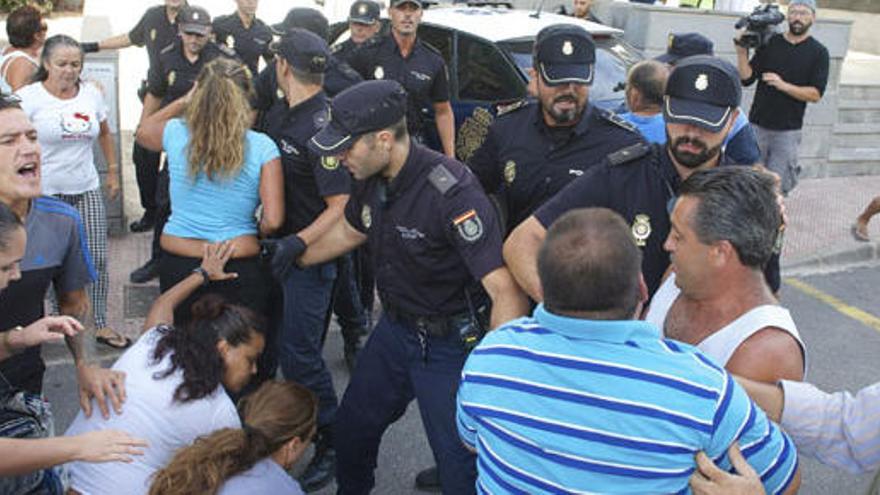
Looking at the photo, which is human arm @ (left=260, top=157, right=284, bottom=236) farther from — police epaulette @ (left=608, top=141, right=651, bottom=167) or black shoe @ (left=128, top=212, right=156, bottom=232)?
black shoe @ (left=128, top=212, right=156, bottom=232)

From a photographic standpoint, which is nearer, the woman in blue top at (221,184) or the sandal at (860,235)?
the woman in blue top at (221,184)

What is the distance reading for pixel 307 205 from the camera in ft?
14.0

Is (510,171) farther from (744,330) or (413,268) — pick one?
(744,330)

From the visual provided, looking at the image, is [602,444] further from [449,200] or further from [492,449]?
[449,200]

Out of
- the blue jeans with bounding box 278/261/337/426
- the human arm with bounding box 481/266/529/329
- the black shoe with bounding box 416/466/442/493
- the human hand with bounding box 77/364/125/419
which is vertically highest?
the human arm with bounding box 481/266/529/329

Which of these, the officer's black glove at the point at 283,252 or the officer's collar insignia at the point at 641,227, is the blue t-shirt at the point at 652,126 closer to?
the officer's collar insignia at the point at 641,227

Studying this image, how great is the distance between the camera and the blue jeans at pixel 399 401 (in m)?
3.37

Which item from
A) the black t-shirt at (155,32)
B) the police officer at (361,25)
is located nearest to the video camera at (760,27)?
the police officer at (361,25)

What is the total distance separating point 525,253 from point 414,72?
3.70m

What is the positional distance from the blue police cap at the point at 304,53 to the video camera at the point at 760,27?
492cm

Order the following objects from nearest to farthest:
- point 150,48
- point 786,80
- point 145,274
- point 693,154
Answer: point 693,154, point 145,274, point 150,48, point 786,80

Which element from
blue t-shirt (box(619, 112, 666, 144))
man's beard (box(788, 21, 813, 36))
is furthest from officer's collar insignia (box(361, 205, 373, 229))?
man's beard (box(788, 21, 813, 36))

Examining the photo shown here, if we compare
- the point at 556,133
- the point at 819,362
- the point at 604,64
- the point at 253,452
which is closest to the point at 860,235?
the point at 819,362

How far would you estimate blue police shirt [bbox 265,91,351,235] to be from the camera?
13.2 feet
